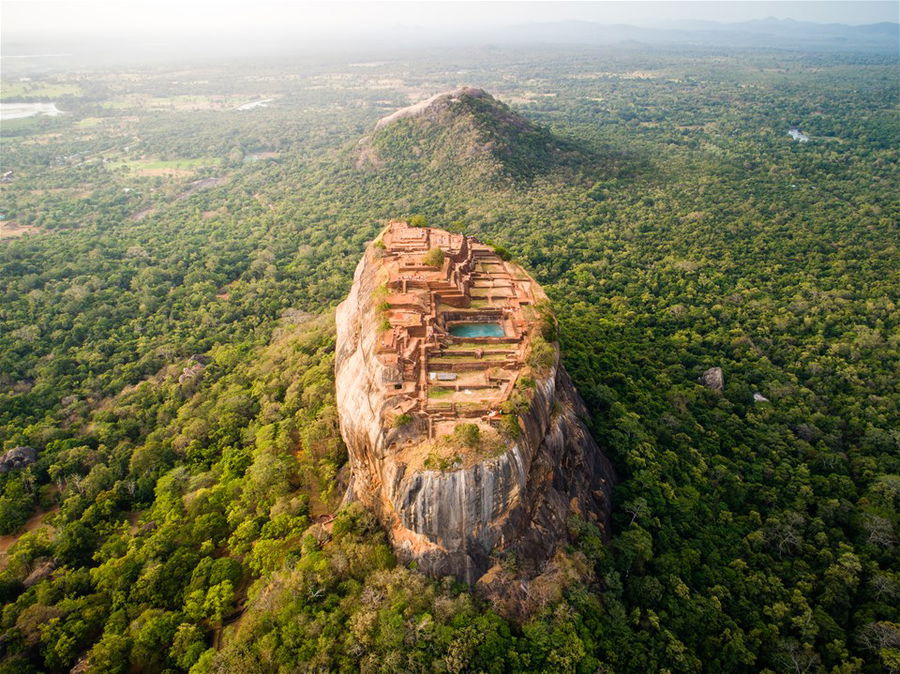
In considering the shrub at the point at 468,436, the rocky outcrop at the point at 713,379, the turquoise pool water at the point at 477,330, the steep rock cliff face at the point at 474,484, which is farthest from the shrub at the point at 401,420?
the rocky outcrop at the point at 713,379

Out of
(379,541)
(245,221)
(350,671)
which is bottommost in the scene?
(350,671)

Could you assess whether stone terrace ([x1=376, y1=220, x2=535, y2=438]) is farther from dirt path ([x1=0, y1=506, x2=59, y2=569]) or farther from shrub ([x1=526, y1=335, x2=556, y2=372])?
dirt path ([x1=0, y1=506, x2=59, y2=569])

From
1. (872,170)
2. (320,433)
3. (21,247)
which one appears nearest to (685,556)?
(320,433)

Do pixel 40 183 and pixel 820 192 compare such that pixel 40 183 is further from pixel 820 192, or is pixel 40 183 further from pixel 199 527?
pixel 820 192

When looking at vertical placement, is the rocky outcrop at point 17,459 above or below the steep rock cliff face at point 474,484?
below

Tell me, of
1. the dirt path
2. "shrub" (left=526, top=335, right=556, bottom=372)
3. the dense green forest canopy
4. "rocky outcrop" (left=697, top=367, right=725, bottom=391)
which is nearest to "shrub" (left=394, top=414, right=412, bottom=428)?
the dense green forest canopy

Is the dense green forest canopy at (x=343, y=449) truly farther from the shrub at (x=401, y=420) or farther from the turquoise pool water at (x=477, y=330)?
the turquoise pool water at (x=477, y=330)

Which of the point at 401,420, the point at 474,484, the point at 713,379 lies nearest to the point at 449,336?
the point at 401,420
